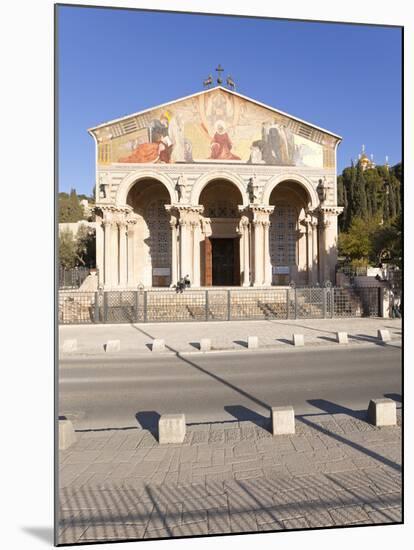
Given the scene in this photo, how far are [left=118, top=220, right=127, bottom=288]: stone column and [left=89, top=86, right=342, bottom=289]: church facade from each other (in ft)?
0.23

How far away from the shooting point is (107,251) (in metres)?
20.3

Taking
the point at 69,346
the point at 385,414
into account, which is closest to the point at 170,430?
the point at 385,414

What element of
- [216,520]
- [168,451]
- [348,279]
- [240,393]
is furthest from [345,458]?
[348,279]

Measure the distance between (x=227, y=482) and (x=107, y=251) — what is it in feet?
62.2

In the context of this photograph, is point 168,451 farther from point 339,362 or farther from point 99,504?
point 339,362

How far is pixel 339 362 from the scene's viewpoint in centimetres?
779

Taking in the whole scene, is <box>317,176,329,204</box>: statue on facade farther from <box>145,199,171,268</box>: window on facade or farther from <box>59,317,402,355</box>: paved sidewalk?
<box>145,199,171,268</box>: window on facade

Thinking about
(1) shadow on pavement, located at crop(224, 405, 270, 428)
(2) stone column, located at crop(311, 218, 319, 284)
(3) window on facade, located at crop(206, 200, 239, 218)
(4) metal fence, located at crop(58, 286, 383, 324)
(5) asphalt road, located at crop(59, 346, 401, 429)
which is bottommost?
(5) asphalt road, located at crop(59, 346, 401, 429)

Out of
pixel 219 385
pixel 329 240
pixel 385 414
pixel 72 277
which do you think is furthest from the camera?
pixel 329 240

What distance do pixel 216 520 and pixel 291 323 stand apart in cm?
1160

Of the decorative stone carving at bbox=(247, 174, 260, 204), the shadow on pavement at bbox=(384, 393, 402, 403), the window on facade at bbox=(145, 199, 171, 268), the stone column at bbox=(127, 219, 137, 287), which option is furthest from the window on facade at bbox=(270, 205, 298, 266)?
the shadow on pavement at bbox=(384, 393, 402, 403)

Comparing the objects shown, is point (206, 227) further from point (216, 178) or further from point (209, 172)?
point (209, 172)

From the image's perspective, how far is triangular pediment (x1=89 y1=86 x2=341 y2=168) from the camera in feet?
64.3

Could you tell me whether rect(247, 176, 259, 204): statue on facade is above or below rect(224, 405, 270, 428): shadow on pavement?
above
